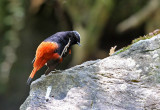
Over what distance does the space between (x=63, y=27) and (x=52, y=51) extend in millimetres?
5219

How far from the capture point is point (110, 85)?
3314 mm

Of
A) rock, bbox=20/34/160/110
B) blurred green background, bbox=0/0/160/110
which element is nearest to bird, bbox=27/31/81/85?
rock, bbox=20/34/160/110

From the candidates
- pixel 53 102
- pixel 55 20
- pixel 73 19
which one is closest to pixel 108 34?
pixel 73 19

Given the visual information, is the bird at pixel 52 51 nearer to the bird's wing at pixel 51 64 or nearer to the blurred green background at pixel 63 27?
the bird's wing at pixel 51 64

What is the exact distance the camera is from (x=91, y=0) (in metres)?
7.70

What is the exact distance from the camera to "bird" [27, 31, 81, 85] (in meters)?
3.44

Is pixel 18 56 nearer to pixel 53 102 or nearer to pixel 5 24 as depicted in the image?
pixel 5 24

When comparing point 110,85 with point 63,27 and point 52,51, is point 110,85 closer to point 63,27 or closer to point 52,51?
point 52,51

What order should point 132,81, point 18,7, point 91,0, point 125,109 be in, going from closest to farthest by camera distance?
point 125,109 → point 132,81 → point 91,0 → point 18,7

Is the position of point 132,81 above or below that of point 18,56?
below

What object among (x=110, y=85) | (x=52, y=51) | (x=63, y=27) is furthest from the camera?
(x=63, y=27)

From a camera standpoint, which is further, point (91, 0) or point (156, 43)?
point (91, 0)

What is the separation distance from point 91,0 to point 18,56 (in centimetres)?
273

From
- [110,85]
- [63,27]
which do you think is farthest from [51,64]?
[63,27]
